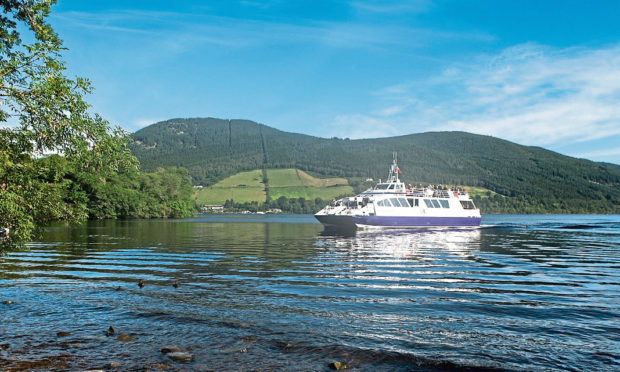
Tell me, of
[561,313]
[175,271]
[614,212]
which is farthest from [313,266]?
[614,212]

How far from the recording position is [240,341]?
32.9 feet

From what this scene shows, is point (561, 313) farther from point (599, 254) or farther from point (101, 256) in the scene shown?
point (101, 256)

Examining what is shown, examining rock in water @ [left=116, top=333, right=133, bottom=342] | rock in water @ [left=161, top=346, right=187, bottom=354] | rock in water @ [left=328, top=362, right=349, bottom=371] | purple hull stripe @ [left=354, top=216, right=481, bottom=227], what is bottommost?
rock in water @ [left=328, top=362, right=349, bottom=371]

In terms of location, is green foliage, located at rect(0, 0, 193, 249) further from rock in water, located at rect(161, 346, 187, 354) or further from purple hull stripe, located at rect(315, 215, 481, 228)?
purple hull stripe, located at rect(315, 215, 481, 228)

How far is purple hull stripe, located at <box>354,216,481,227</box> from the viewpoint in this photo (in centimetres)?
5966

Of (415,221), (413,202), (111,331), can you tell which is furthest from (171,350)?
(413,202)

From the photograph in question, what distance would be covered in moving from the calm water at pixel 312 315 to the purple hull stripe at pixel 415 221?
118ft

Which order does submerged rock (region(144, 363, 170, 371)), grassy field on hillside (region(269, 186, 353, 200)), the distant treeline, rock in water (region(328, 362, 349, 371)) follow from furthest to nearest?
1. grassy field on hillside (region(269, 186, 353, 200))
2. the distant treeline
3. rock in water (region(328, 362, 349, 371))
4. submerged rock (region(144, 363, 170, 371))

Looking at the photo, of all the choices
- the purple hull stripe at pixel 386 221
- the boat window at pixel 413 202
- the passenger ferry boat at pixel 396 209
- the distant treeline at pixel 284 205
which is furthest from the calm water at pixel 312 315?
the distant treeline at pixel 284 205

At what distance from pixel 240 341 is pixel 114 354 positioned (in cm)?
265

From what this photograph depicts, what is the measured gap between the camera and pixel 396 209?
204ft

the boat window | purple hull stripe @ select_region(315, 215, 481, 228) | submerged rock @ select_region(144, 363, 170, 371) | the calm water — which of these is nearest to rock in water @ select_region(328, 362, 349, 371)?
the calm water

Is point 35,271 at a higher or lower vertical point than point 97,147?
lower

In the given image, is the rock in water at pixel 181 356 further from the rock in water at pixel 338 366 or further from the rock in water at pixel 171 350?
the rock in water at pixel 338 366
